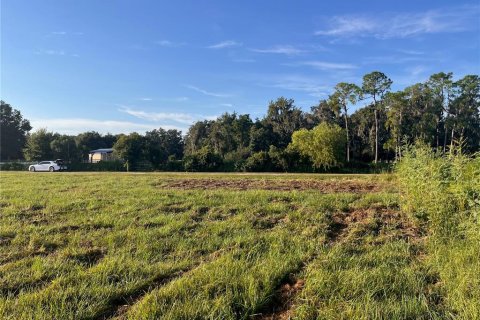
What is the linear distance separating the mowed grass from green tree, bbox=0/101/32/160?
2675 inches

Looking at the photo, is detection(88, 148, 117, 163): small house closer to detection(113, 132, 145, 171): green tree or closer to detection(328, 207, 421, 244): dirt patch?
detection(113, 132, 145, 171): green tree

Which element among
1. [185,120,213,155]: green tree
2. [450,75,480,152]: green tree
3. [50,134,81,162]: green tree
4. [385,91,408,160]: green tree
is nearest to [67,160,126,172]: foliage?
[50,134,81,162]: green tree

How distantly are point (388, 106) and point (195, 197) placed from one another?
166 feet

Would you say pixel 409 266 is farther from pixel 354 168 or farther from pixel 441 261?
pixel 354 168

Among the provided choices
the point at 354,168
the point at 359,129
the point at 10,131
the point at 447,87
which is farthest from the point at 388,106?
the point at 10,131

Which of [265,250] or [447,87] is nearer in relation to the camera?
[265,250]

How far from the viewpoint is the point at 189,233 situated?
17.6 ft

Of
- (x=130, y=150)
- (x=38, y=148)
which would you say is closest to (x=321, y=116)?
(x=130, y=150)

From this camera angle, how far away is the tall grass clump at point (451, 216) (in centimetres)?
319

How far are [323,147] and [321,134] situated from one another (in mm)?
1695

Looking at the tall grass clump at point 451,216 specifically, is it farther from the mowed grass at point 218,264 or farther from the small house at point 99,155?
the small house at point 99,155

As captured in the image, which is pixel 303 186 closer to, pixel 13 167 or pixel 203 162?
pixel 203 162

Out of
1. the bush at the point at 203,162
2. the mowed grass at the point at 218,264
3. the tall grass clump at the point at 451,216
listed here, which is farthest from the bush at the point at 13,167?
the tall grass clump at the point at 451,216

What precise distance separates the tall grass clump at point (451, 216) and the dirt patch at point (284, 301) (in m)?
1.41
